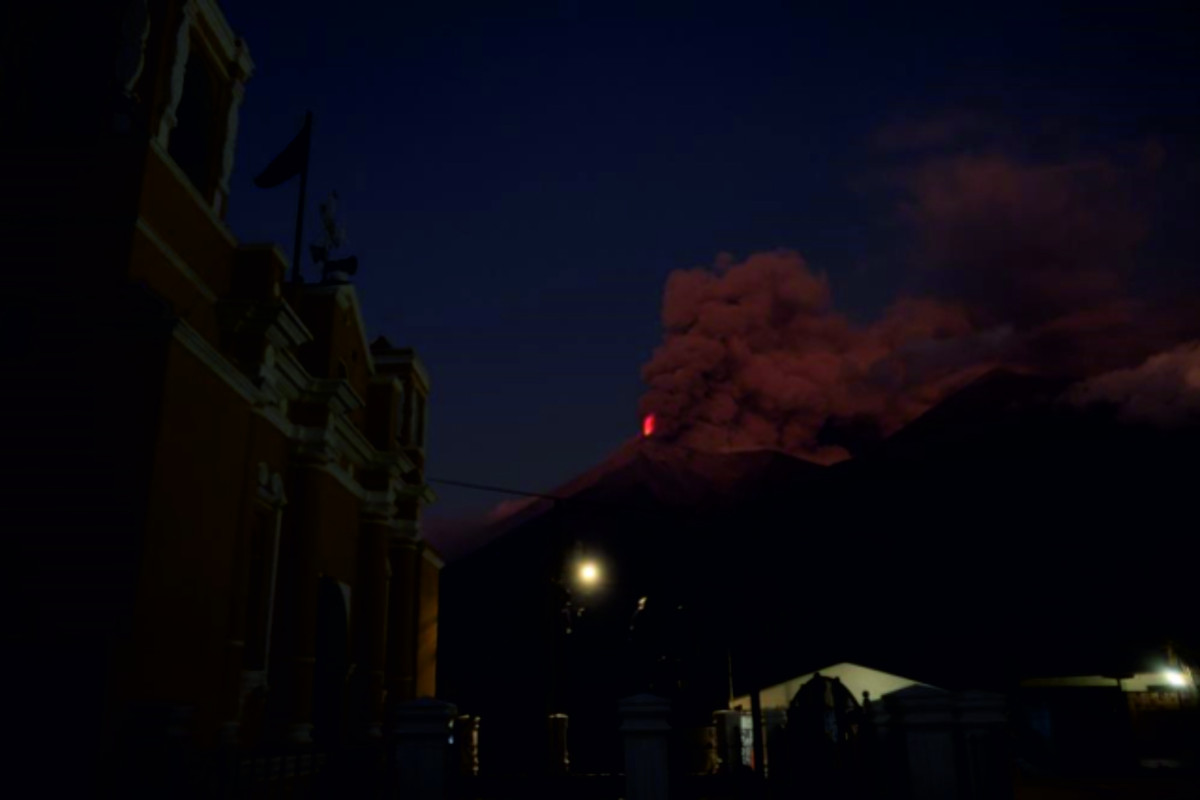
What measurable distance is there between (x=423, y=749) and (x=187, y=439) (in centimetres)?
494

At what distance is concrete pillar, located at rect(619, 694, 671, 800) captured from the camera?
991 cm

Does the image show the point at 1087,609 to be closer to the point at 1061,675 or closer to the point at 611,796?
the point at 1061,675

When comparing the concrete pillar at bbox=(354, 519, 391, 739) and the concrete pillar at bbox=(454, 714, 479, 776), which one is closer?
the concrete pillar at bbox=(354, 519, 391, 739)

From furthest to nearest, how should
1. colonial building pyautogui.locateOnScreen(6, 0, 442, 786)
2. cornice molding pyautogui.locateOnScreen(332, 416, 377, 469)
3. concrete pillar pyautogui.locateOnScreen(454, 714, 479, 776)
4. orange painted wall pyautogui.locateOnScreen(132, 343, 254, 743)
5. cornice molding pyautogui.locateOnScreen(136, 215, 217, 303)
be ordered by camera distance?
1. concrete pillar pyautogui.locateOnScreen(454, 714, 479, 776)
2. cornice molding pyautogui.locateOnScreen(332, 416, 377, 469)
3. cornice molding pyautogui.locateOnScreen(136, 215, 217, 303)
4. orange painted wall pyautogui.locateOnScreen(132, 343, 254, 743)
5. colonial building pyautogui.locateOnScreen(6, 0, 442, 786)

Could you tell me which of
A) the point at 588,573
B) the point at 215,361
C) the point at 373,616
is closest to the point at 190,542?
the point at 215,361

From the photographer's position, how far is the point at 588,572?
19.6m

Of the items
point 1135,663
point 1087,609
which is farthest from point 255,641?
point 1087,609

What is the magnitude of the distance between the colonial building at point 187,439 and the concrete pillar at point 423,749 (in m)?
1.74

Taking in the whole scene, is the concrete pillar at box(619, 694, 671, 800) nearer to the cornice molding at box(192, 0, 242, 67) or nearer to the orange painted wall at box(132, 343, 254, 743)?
the orange painted wall at box(132, 343, 254, 743)

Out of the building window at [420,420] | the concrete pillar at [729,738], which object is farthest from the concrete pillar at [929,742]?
the building window at [420,420]

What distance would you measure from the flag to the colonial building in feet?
7.18

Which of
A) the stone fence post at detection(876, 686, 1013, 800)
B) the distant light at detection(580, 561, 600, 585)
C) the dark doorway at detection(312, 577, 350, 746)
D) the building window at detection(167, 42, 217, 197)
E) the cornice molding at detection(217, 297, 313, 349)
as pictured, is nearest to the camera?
the stone fence post at detection(876, 686, 1013, 800)

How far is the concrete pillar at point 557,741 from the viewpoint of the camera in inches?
890

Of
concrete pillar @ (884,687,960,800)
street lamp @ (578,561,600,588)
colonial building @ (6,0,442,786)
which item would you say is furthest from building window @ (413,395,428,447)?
concrete pillar @ (884,687,960,800)
